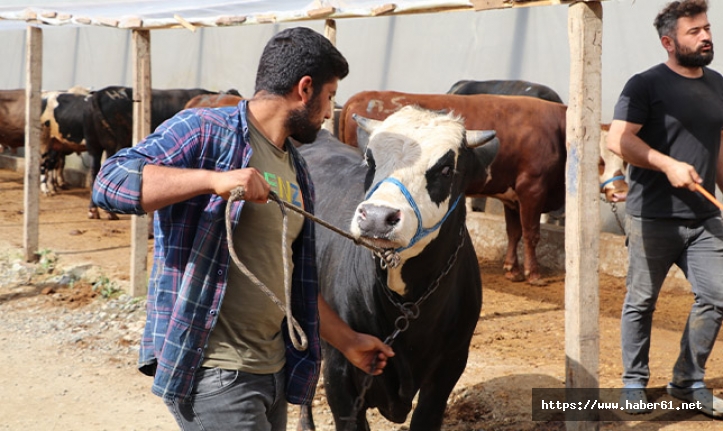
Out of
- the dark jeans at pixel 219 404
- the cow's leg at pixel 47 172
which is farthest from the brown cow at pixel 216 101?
the dark jeans at pixel 219 404

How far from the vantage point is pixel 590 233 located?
444 centimetres

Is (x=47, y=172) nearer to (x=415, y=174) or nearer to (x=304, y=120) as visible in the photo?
(x=415, y=174)

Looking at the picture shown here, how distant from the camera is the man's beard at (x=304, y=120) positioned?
2684mm

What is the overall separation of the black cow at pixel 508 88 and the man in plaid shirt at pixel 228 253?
26.1 feet

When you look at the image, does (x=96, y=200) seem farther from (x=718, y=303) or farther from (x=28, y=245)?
(x=28, y=245)

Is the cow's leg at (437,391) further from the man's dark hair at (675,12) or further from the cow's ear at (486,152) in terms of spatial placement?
the man's dark hair at (675,12)

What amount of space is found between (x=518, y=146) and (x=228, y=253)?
7.02 m

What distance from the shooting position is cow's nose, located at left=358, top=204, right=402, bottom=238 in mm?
3088

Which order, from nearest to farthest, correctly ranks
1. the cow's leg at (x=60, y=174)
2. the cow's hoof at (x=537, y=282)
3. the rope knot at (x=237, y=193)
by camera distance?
1. the rope knot at (x=237, y=193)
2. the cow's hoof at (x=537, y=282)
3. the cow's leg at (x=60, y=174)

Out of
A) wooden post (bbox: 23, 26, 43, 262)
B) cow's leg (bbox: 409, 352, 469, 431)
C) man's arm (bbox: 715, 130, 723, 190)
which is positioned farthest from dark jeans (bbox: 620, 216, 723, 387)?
wooden post (bbox: 23, 26, 43, 262)

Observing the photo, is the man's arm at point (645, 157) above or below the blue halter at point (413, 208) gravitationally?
above

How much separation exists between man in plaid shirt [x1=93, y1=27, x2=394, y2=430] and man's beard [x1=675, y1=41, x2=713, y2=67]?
106 inches

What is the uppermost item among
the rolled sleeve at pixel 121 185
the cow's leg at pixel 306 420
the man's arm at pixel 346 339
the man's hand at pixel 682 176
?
the man's hand at pixel 682 176

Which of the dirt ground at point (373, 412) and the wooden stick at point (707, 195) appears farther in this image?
the dirt ground at point (373, 412)
